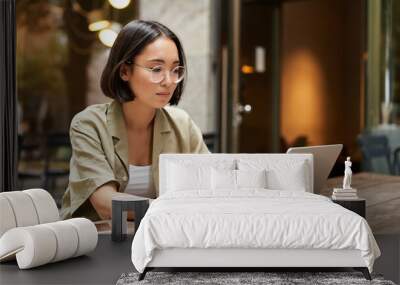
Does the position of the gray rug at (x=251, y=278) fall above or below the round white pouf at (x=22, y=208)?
below

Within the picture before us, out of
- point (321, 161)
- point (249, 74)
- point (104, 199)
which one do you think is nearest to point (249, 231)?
point (321, 161)

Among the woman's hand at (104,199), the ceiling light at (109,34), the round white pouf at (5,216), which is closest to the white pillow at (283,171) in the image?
the woman's hand at (104,199)

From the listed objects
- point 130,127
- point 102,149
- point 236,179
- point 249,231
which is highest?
point 130,127

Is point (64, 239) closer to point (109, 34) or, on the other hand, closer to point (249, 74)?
point (109, 34)

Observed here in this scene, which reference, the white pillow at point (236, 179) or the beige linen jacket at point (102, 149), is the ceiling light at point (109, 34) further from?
the white pillow at point (236, 179)

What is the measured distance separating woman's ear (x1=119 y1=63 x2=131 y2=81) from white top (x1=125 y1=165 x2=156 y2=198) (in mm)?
696

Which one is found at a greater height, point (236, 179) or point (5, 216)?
point (236, 179)

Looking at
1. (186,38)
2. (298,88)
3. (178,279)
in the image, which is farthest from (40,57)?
(178,279)

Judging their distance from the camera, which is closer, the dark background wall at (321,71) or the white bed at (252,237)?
the white bed at (252,237)

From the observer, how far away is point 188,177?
5.14m

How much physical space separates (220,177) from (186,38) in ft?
8.85

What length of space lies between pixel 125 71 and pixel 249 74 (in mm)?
2129

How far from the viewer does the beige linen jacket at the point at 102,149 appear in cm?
553

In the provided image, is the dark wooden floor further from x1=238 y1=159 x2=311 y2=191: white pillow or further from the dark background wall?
the dark background wall
